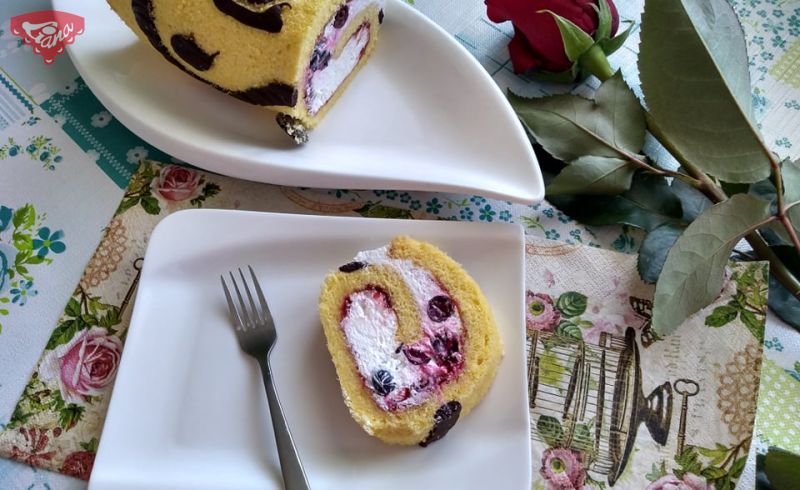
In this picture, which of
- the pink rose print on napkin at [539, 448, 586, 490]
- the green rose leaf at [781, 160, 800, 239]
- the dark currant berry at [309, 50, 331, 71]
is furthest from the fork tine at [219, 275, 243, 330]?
the green rose leaf at [781, 160, 800, 239]

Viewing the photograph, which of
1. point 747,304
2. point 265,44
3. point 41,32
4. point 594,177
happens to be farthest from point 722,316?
point 41,32

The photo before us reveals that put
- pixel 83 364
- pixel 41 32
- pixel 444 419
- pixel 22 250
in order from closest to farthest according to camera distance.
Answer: pixel 444 419 → pixel 83 364 → pixel 22 250 → pixel 41 32

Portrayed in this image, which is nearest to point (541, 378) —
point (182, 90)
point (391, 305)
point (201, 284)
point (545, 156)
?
point (391, 305)

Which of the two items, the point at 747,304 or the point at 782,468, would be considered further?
the point at 747,304

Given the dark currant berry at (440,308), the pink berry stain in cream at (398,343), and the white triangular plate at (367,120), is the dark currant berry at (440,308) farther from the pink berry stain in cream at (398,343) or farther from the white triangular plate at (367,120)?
the white triangular plate at (367,120)

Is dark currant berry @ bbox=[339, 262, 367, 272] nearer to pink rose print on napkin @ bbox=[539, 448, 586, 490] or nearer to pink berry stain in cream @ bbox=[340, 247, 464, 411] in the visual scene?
pink berry stain in cream @ bbox=[340, 247, 464, 411]

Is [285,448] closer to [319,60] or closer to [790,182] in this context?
[319,60]

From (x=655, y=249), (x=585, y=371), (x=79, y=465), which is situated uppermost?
(x=655, y=249)
